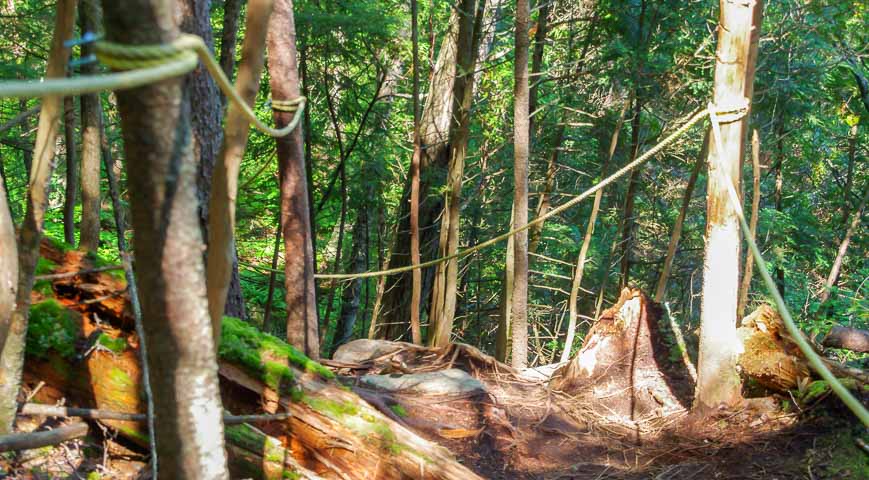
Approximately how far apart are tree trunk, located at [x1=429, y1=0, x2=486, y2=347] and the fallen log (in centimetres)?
379

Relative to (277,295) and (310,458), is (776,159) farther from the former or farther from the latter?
(310,458)

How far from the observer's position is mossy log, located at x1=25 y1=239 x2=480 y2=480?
3.09 m

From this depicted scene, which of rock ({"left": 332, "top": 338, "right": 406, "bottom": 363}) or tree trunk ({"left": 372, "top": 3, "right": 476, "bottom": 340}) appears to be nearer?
rock ({"left": 332, "top": 338, "right": 406, "bottom": 363})

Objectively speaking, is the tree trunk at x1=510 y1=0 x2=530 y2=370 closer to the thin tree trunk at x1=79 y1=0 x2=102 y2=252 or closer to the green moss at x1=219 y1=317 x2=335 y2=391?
the green moss at x1=219 y1=317 x2=335 y2=391

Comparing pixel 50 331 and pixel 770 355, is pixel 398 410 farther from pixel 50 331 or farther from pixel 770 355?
pixel 770 355

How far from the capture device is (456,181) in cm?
748

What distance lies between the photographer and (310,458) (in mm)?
3229

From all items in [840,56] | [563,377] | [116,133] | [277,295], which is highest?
[840,56]

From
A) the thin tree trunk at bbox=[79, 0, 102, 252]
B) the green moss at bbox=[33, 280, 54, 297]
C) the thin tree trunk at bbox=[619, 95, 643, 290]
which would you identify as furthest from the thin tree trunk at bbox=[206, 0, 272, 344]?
the thin tree trunk at bbox=[619, 95, 643, 290]

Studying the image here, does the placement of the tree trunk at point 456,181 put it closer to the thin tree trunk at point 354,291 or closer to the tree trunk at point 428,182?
the tree trunk at point 428,182

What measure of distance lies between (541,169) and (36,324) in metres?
8.07

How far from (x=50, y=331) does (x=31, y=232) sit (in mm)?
785

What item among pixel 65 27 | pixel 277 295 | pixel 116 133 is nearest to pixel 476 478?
pixel 65 27

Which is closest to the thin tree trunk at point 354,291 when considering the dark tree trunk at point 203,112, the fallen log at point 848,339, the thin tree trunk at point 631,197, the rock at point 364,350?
the thin tree trunk at point 631,197
